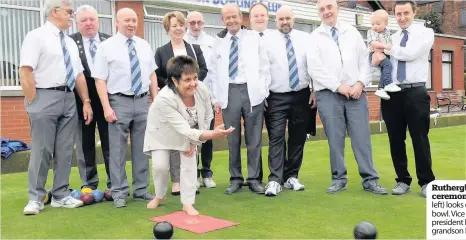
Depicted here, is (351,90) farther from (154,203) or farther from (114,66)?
(114,66)

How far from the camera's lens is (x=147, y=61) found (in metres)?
5.45

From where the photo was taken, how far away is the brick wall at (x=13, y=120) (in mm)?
10570

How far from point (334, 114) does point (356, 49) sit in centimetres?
80

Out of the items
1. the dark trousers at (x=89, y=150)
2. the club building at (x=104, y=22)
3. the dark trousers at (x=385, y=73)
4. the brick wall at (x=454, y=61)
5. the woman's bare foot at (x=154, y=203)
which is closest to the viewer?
the woman's bare foot at (x=154, y=203)

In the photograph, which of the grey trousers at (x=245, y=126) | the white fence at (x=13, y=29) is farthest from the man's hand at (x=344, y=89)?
the white fence at (x=13, y=29)

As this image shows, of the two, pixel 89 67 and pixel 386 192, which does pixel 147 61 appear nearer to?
pixel 89 67

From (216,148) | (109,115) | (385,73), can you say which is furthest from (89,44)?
(216,148)

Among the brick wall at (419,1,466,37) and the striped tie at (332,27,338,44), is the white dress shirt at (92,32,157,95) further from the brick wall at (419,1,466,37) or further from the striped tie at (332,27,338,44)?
the brick wall at (419,1,466,37)

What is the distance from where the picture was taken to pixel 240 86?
568 cm

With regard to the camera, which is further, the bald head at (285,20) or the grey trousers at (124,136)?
the bald head at (285,20)

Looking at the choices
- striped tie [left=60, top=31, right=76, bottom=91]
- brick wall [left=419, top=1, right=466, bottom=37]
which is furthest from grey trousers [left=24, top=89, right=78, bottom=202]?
brick wall [left=419, top=1, right=466, bottom=37]

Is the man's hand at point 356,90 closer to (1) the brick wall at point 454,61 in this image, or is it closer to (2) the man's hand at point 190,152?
(2) the man's hand at point 190,152

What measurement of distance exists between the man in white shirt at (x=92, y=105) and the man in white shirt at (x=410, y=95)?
333 cm

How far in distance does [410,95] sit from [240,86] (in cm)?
191
